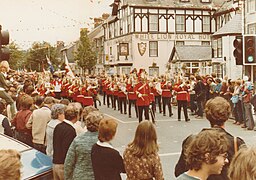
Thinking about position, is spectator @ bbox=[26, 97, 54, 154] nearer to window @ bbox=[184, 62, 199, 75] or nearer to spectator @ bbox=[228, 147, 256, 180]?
spectator @ bbox=[228, 147, 256, 180]

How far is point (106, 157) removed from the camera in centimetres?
485

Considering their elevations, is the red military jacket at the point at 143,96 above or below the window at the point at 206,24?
below

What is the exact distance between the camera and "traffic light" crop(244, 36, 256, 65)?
9.43 meters

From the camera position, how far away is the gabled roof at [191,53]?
1753 inches

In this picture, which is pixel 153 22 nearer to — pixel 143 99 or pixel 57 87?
pixel 57 87

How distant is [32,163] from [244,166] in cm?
329

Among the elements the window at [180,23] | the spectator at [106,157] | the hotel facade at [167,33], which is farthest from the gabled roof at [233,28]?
the spectator at [106,157]

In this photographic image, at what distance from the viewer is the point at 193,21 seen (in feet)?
160

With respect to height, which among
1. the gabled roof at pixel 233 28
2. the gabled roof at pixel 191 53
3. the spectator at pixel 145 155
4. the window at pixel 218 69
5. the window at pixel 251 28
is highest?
the gabled roof at pixel 233 28

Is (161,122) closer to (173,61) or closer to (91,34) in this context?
(173,61)

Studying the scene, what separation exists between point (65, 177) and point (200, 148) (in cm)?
253

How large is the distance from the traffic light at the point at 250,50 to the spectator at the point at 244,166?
689 centimetres

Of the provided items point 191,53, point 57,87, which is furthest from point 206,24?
point 57,87

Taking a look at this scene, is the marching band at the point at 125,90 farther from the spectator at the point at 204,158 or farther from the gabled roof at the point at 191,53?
the gabled roof at the point at 191,53
